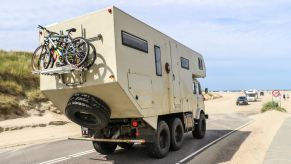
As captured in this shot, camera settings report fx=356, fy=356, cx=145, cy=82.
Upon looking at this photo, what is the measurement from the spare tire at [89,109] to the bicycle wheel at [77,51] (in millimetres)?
1039

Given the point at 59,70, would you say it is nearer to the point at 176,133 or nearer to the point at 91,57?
the point at 91,57

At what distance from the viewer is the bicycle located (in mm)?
9156

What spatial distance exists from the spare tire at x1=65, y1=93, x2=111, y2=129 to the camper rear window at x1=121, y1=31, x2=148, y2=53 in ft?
5.72

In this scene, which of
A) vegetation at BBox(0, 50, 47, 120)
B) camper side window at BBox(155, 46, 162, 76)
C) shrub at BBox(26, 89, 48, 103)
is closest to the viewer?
camper side window at BBox(155, 46, 162, 76)

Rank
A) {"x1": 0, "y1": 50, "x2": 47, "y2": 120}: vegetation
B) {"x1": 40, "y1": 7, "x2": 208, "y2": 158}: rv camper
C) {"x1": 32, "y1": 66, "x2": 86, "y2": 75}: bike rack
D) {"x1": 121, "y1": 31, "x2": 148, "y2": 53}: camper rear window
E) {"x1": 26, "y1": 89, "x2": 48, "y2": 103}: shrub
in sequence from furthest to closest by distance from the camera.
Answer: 1. {"x1": 26, "y1": 89, "x2": 48, "y2": 103}: shrub
2. {"x1": 0, "y1": 50, "x2": 47, "y2": 120}: vegetation
3. {"x1": 121, "y1": 31, "x2": 148, "y2": 53}: camper rear window
4. {"x1": 40, "y1": 7, "x2": 208, "y2": 158}: rv camper
5. {"x1": 32, "y1": 66, "x2": 86, "y2": 75}: bike rack

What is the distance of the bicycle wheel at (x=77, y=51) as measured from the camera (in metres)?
9.13

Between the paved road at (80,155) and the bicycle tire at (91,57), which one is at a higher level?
the bicycle tire at (91,57)

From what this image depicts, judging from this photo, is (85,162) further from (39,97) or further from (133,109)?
(39,97)

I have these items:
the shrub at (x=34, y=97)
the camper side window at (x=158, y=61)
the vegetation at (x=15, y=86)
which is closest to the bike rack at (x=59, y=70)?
the camper side window at (x=158, y=61)

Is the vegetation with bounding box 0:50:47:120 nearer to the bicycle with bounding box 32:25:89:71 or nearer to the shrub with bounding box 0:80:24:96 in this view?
the shrub with bounding box 0:80:24:96

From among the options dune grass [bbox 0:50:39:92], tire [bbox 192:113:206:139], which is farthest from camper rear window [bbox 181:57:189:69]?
dune grass [bbox 0:50:39:92]

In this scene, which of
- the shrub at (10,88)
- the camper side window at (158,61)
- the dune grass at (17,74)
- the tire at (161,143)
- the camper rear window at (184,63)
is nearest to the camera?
the tire at (161,143)

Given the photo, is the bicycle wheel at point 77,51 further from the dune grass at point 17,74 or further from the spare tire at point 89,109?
the dune grass at point 17,74

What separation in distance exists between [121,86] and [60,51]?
1.91 meters
